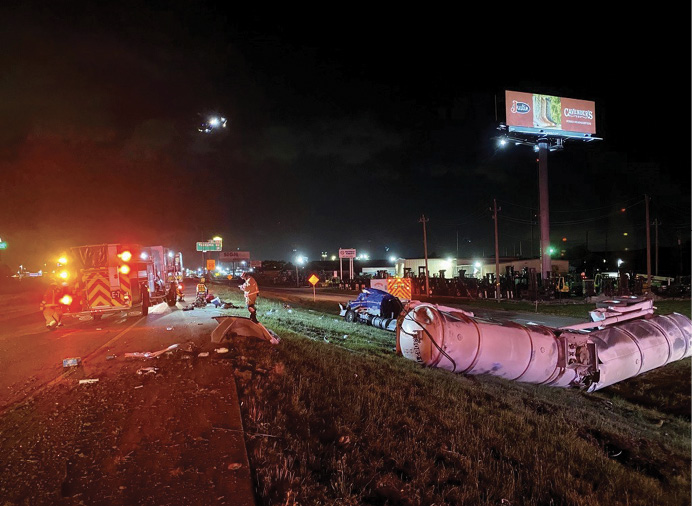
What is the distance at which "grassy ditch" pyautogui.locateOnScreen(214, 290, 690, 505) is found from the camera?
3773 millimetres

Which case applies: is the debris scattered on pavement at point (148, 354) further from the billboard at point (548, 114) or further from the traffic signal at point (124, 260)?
the billboard at point (548, 114)

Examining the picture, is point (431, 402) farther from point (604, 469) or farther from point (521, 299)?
point (521, 299)

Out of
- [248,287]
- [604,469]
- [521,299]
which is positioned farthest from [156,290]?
[521,299]

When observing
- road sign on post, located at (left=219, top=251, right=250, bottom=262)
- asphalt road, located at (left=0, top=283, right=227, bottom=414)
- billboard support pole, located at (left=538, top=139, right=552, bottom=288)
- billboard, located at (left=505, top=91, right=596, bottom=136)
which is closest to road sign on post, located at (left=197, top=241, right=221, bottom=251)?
road sign on post, located at (left=219, top=251, right=250, bottom=262)

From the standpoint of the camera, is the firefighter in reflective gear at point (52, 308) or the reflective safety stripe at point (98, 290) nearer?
the firefighter in reflective gear at point (52, 308)

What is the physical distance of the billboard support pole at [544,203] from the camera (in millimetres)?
35781

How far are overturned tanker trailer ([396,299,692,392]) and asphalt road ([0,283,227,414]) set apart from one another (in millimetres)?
5244

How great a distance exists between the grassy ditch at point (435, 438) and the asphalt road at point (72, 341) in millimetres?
2699

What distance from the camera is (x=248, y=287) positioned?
12.0 m

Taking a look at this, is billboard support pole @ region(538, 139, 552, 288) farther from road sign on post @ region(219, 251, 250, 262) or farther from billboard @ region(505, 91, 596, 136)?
road sign on post @ region(219, 251, 250, 262)

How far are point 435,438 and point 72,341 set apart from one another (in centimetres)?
944

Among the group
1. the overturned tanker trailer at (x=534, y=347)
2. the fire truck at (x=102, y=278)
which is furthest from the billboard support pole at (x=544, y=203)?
the fire truck at (x=102, y=278)

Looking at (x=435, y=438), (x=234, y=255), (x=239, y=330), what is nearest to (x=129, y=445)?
(x=435, y=438)

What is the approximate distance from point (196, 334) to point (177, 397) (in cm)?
498
